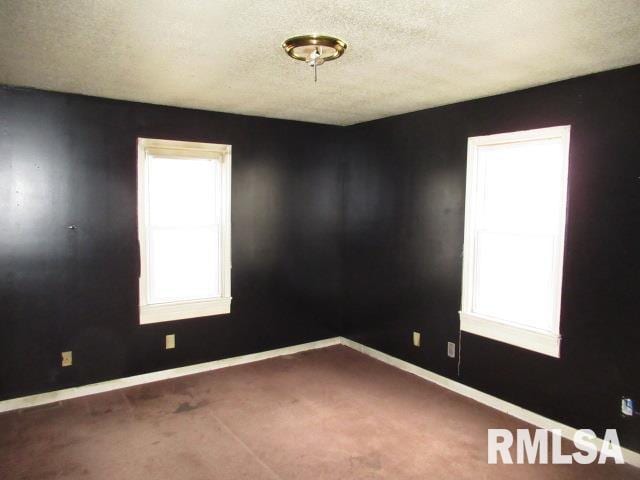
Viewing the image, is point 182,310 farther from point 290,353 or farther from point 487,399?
point 487,399

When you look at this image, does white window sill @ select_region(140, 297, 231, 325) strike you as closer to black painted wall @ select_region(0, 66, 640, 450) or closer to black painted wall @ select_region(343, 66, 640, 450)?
black painted wall @ select_region(0, 66, 640, 450)

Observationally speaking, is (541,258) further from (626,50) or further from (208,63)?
(208,63)

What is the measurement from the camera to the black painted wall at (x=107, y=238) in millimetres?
3525

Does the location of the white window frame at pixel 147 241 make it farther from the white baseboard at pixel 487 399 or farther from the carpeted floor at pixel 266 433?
the white baseboard at pixel 487 399

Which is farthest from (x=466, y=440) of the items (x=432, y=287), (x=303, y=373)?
(x=303, y=373)

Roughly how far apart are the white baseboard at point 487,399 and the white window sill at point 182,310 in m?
1.71

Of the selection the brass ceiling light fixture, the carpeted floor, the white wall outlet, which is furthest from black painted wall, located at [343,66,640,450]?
the white wall outlet

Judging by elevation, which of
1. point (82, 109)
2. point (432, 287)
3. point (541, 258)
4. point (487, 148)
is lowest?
point (432, 287)

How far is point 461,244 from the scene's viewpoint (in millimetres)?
3945

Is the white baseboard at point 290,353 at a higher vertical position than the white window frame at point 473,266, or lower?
lower

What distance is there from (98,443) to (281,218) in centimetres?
270

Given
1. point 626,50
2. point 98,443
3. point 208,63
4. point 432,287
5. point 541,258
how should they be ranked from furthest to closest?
point 432,287 → point 541,258 → point 98,443 → point 208,63 → point 626,50

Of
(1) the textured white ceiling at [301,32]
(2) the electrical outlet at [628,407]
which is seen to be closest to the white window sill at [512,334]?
(2) the electrical outlet at [628,407]

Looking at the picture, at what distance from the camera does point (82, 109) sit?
12.2ft
